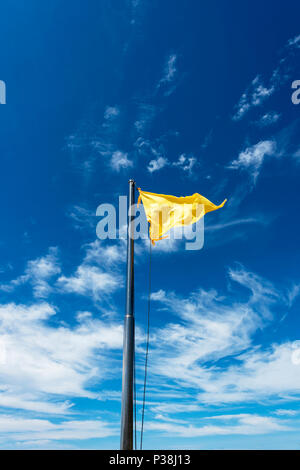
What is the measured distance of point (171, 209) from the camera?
1766cm

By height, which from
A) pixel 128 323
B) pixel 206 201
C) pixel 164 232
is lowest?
pixel 128 323

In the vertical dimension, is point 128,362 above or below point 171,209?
below

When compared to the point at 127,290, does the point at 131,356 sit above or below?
below

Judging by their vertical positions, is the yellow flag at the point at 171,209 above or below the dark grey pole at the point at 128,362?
above

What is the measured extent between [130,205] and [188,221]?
3.55m

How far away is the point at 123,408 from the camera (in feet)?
37.9

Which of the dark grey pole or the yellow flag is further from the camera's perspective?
the yellow flag

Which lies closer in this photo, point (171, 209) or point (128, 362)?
point (128, 362)

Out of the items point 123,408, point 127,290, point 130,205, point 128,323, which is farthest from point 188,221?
point 123,408

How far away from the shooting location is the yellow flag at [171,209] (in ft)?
56.9

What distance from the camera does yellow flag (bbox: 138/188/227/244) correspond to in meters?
17.3
